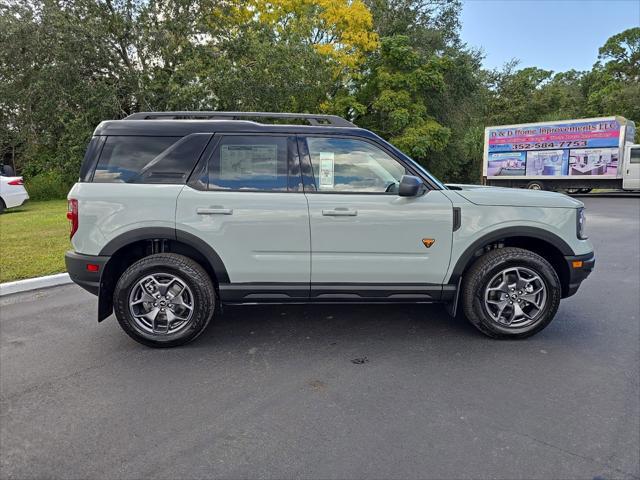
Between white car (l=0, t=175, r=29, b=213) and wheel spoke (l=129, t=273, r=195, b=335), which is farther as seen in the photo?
white car (l=0, t=175, r=29, b=213)

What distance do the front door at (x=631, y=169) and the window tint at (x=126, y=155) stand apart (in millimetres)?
23265

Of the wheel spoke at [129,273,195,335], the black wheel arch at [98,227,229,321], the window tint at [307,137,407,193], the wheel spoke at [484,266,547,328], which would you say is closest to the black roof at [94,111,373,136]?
the window tint at [307,137,407,193]

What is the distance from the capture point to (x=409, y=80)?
2103cm

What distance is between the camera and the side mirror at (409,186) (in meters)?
3.66

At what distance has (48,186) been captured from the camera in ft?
57.6

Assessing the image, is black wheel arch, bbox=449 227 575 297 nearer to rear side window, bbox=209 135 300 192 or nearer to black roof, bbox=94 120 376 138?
black roof, bbox=94 120 376 138

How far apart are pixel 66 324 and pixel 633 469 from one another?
4.72m

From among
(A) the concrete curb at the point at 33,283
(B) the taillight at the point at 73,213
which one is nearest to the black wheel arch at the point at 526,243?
(B) the taillight at the point at 73,213

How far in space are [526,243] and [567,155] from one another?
21.1 metres

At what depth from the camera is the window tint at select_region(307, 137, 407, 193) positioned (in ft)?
12.7

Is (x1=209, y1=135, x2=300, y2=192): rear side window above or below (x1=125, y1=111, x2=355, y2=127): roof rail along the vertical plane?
below

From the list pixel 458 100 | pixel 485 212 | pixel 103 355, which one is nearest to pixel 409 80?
pixel 458 100

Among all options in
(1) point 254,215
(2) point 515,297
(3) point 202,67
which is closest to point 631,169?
(3) point 202,67

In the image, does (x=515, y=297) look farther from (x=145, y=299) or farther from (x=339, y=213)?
(x=145, y=299)
